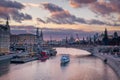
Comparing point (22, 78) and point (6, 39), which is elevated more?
point (6, 39)

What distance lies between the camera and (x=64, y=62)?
92.2 metres

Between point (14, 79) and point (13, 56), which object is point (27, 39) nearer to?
point (13, 56)

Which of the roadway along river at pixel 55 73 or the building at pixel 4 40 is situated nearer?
the roadway along river at pixel 55 73

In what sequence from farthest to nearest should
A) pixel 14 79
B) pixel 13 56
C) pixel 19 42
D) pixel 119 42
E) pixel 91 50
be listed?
pixel 19 42
pixel 119 42
pixel 91 50
pixel 13 56
pixel 14 79

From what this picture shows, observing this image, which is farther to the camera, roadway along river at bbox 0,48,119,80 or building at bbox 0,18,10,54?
building at bbox 0,18,10,54

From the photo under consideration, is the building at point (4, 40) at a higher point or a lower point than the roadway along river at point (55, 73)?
higher

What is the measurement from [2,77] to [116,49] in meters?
79.1

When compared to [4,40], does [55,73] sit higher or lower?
lower

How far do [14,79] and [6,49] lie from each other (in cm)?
6451

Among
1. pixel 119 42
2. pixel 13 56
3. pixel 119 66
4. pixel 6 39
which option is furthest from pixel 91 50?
pixel 119 66

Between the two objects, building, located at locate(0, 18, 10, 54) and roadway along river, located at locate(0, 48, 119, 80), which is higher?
building, located at locate(0, 18, 10, 54)

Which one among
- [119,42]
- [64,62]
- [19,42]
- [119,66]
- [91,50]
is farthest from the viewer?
[19,42]

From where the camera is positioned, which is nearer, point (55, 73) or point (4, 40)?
point (55, 73)

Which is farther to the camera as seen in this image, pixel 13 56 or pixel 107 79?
pixel 13 56
